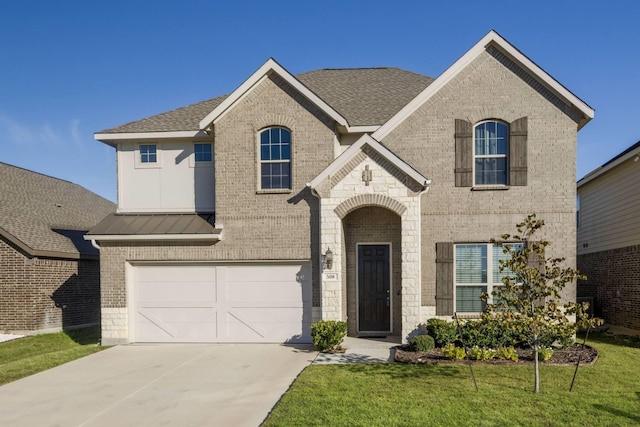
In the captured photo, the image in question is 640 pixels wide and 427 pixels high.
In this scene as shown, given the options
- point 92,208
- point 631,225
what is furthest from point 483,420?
point 92,208

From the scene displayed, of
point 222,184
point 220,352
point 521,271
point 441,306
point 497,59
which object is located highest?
point 497,59

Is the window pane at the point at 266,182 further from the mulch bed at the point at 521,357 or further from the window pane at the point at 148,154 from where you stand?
the mulch bed at the point at 521,357

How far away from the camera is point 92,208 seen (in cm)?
2344

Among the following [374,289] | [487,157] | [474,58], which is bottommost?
[374,289]

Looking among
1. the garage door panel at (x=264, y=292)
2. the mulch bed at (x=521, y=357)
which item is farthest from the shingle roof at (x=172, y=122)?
the mulch bed at (x=521, y=357)

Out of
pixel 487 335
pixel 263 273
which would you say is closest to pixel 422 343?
pixel 487 335

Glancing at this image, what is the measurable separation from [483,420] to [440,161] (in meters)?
7.26

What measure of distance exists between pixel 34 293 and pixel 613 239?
65.0 feet

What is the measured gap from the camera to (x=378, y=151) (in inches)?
462

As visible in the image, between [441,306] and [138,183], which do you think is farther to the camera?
[138,183]

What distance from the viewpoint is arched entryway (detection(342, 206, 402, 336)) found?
12.9 metres

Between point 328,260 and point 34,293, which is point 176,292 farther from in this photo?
point 34,293

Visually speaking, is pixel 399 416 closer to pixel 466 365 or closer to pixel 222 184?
pixel 466 365

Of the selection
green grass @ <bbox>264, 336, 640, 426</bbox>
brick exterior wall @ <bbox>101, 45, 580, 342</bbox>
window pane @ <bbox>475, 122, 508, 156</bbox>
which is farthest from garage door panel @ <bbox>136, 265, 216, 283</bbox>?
window pane @ <bbox>475, 122, 508, 156</bbox>
